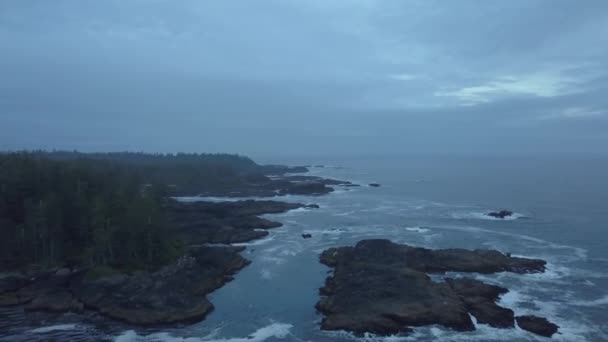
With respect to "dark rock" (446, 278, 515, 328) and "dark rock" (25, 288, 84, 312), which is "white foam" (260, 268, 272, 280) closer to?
"dark rock" (25, 288, 84, 312)

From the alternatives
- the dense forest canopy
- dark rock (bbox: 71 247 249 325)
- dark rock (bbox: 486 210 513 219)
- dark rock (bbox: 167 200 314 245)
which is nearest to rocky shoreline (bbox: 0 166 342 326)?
dark rock (bbox: 71 247 249 325)

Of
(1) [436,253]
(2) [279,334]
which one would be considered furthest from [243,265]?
(1) [436,253]

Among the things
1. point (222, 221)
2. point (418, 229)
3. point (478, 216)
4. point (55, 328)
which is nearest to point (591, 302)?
point (418, 229)

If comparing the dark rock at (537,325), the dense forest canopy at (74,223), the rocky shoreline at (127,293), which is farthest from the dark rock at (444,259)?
the dense forest canopy at (74,223)

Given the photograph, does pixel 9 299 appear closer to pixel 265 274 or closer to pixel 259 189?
pixel 265 274

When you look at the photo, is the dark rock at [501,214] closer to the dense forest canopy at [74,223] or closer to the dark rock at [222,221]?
the dark rock at [222,221]
